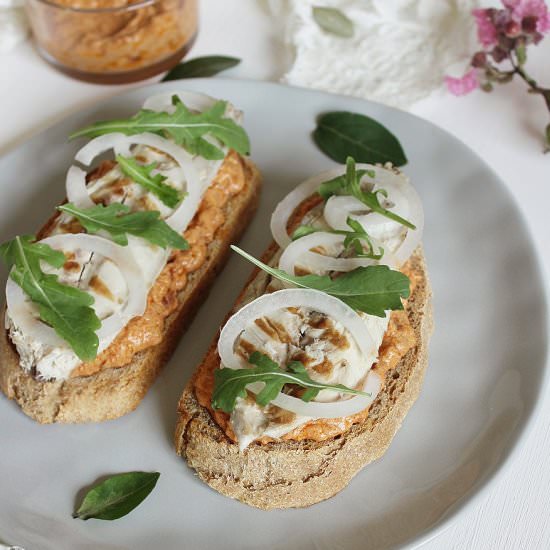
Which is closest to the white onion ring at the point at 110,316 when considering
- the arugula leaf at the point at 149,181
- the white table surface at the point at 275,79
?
the arugula leaf at the point at 149,181

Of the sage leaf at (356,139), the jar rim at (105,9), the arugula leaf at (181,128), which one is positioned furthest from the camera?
the jar rim at (105,9)

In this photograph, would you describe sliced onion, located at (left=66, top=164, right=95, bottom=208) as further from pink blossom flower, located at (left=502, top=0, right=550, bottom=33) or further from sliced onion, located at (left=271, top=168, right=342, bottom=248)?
pink blossom flower, located at (left=502, top=0, right=550, bottom=33)

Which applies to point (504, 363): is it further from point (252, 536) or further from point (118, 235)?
point (118, 235)

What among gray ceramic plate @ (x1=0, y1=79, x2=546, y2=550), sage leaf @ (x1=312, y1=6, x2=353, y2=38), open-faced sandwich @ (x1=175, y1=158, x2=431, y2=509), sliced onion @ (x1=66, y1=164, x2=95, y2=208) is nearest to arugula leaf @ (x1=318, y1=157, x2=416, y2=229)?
open-faced sandwich @ (x1=175, y1=158, x2=431, y2=509)

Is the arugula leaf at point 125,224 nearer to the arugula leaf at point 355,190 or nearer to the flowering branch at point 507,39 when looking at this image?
the arugula leaf at point 355,190

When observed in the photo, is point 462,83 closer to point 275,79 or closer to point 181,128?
point 275,79

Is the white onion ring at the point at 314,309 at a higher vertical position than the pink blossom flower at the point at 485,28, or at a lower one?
lower
